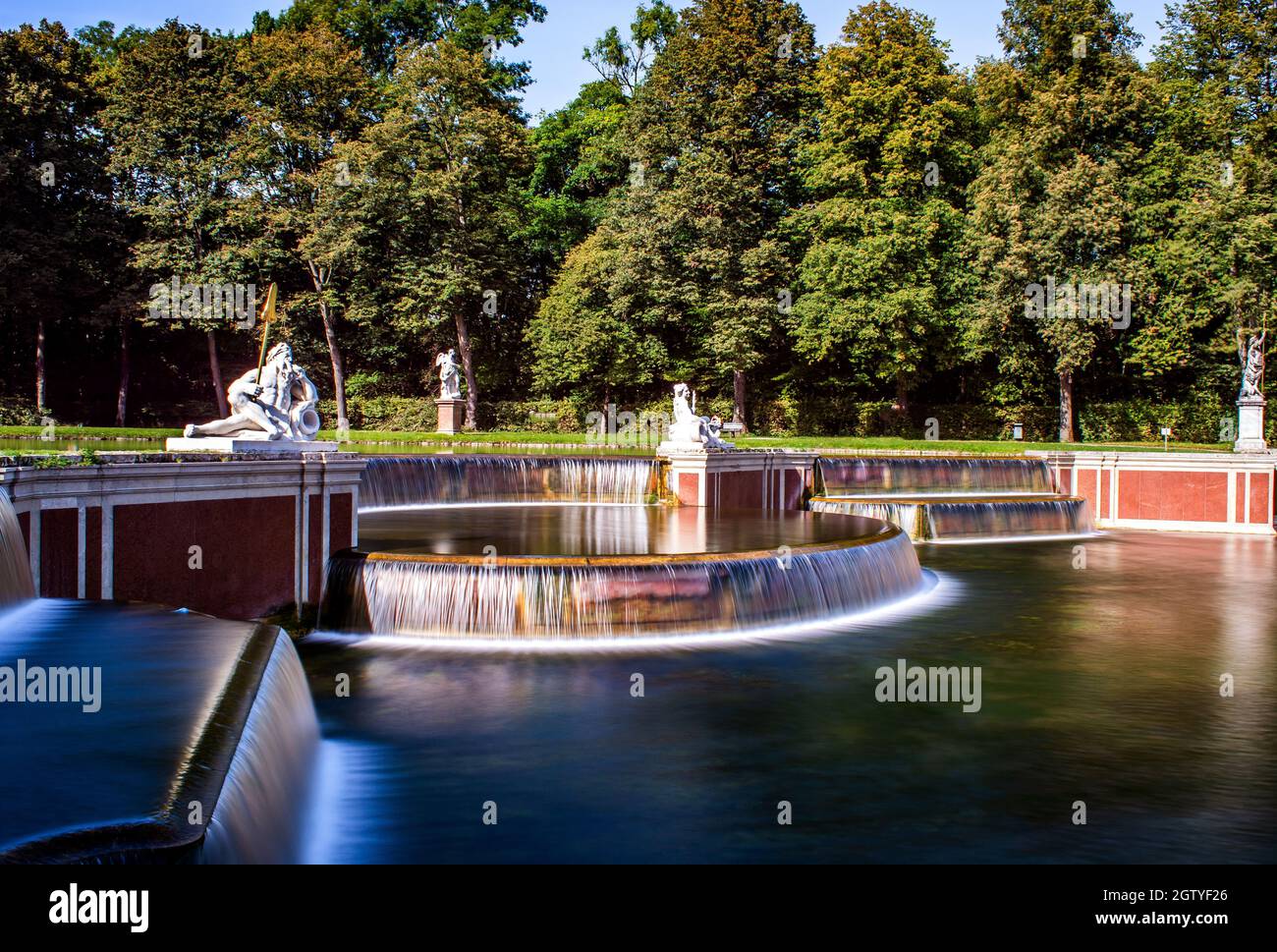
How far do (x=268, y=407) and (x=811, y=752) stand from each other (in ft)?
28.4

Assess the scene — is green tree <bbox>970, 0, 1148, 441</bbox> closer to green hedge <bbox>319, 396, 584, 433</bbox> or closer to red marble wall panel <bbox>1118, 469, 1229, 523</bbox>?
red marble wall panel <bbox>1118, 469, 1229, 523</bbox>

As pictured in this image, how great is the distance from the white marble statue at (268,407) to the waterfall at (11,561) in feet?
14.6

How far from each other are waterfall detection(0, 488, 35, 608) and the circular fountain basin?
4643mm

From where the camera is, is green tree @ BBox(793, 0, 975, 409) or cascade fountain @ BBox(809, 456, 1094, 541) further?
green tree @ BBox(793, 0, 975, 409)

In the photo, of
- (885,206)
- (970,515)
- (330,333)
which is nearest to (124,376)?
(330,333)

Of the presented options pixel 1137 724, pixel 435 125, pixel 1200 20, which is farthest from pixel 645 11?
pixel 1137 724

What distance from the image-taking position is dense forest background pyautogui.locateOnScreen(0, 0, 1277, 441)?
43.2 meters

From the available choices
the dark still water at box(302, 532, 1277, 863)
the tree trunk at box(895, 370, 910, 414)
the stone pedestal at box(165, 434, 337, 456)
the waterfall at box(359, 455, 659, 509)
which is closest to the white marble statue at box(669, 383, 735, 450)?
the waterfall at box(359, 455, 659, 509)

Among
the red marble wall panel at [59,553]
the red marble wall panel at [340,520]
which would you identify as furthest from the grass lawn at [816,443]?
the red marble wall panel at [59,553]

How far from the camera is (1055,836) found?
8.27 metres

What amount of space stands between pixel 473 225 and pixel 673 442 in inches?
1074

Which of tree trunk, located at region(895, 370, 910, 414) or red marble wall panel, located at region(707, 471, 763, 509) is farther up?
tree trunk, located at region(895, 370, 910, 414)

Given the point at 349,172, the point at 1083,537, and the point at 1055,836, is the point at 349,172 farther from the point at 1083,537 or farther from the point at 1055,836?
the point at 1055,836

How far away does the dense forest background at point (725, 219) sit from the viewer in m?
43.2
